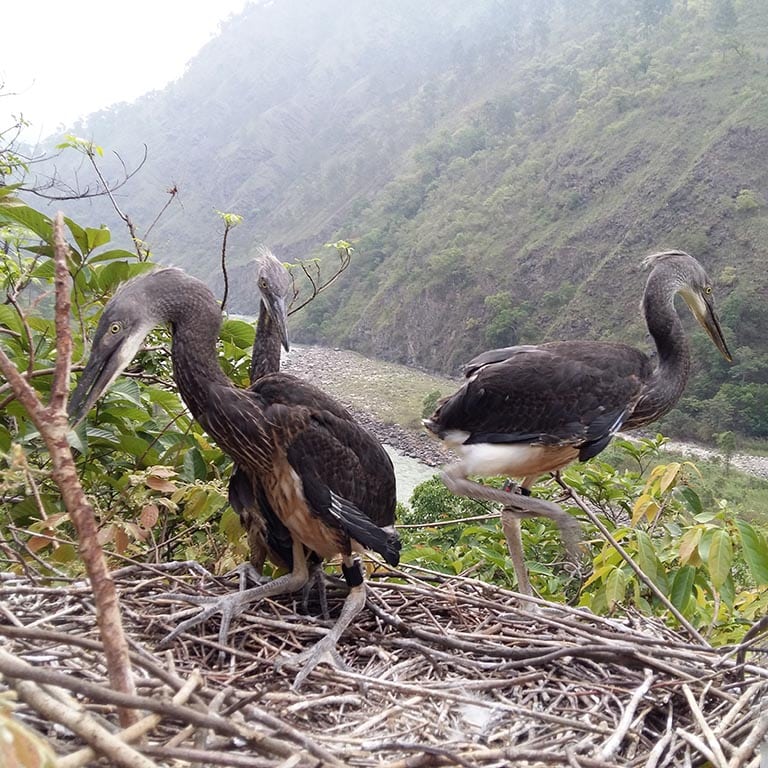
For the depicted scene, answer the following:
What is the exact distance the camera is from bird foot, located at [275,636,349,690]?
207 centimetres

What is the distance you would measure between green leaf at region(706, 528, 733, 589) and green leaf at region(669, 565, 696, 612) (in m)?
0.30

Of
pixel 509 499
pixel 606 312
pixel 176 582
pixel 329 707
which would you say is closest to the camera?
pixel 329 707

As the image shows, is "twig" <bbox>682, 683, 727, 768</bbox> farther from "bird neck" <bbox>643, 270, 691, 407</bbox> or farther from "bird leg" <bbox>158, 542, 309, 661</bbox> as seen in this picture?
"bird neck" <bbox>643, 270, 691, 407</bbox>

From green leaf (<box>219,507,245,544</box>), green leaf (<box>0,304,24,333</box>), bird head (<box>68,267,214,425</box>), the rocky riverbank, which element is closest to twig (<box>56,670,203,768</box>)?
bird head (<box>68,267,214,425</box>)

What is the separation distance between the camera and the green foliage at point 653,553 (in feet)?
8.15

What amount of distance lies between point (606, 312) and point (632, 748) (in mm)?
20914

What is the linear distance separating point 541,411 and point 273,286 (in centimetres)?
144

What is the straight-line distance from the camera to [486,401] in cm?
318

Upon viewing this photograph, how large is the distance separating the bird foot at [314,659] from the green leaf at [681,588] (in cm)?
133

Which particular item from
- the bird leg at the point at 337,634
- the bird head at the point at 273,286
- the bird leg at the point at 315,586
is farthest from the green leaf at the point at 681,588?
the bird head at the point at 273,286

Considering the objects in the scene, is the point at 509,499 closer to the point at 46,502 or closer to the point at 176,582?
the point at 176,582

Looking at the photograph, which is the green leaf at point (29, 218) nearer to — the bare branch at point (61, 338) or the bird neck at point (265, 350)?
the bird neck at point (265, 350)

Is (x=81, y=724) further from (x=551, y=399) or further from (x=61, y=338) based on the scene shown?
(x=551, y=399)

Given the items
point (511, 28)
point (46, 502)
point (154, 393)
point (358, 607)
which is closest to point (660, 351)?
point (358, 607)
